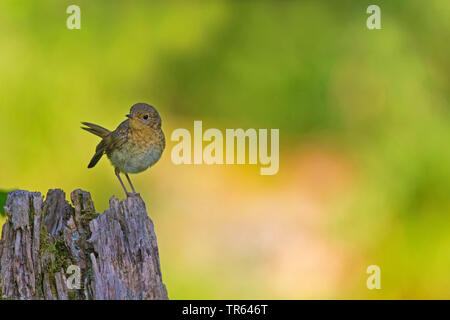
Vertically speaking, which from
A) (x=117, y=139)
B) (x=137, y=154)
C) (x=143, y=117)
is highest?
(x=143, y=117)

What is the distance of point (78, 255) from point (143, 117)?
1613 millimetres

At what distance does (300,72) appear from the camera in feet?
24.5

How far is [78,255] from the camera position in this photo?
3.15 metres

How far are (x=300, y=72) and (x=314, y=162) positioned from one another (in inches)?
42.5

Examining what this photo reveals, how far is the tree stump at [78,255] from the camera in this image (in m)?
3.02

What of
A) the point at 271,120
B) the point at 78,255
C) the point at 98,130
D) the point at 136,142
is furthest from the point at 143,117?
A: the point at 271,120

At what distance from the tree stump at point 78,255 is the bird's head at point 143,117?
136cm

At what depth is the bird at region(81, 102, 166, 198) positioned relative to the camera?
450cm

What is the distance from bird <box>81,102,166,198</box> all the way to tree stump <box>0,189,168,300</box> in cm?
127

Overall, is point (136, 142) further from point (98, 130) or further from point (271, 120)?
point (271, 120)

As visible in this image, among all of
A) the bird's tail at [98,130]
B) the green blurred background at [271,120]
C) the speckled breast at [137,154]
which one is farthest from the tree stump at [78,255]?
the green blurred background at [271,120]

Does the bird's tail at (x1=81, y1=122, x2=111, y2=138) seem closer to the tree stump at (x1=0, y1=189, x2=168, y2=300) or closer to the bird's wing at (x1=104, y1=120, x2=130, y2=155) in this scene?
the bird's wing at (x1=104, y1=120, x2=130, y2=155)
